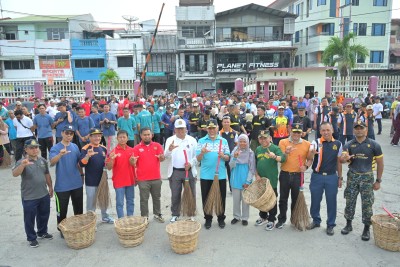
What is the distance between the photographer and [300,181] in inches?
203

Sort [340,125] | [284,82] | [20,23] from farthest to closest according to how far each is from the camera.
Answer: [20,23] < [284,82] < [340,125]

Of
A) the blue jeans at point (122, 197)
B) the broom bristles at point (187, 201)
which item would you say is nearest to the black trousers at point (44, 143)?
the blue jeans at point (122, 197)

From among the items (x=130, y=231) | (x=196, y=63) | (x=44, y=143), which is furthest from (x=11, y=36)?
(x=130, y=231)

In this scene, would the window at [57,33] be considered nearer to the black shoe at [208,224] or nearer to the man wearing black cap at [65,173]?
the man wearing black cap at [65,173]

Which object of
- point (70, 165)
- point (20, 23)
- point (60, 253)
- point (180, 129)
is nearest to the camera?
point (60, 253)

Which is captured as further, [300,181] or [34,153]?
[300,181]

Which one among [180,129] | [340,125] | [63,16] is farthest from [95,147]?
[63,16]

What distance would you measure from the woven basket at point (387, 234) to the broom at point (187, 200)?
2.83 metres

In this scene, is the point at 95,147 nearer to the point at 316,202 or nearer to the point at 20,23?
the point at 316,202

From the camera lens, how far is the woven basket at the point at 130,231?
4699 mm

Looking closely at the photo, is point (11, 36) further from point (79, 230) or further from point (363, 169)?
point (363, 169)

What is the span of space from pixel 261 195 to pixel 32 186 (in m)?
3.51

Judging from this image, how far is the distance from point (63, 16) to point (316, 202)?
37.6 m

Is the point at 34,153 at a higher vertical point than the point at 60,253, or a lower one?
higher
